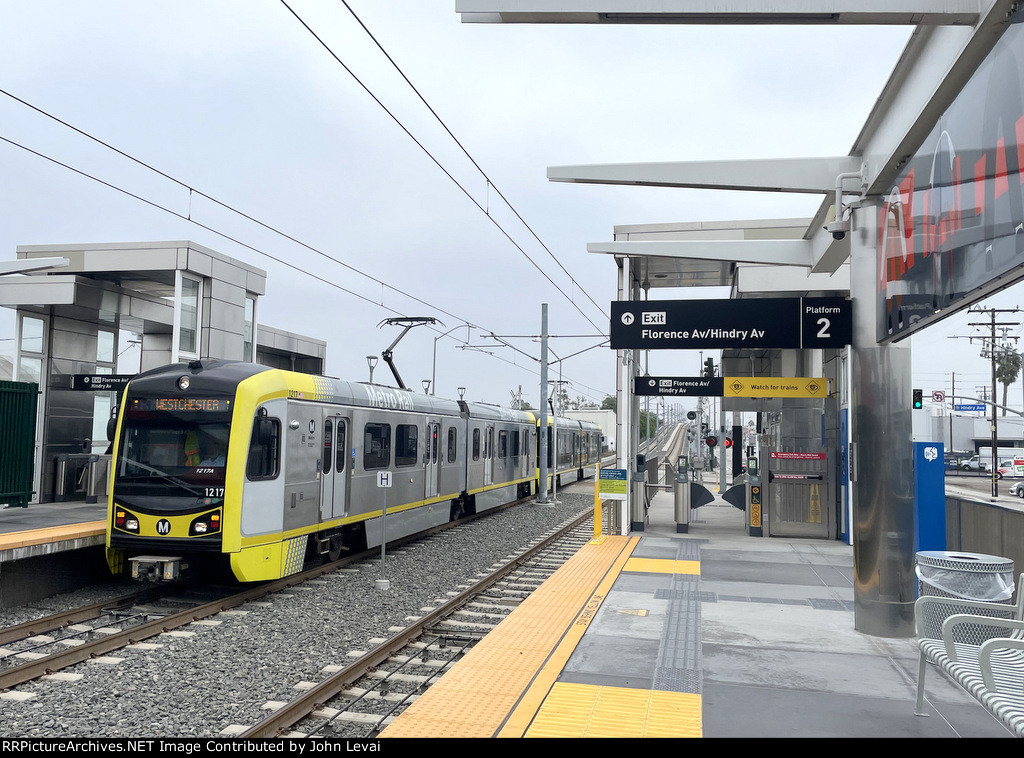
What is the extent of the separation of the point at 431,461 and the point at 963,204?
12.5 meters

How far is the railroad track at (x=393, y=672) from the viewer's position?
5828 mm

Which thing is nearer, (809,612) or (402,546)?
(809,612)

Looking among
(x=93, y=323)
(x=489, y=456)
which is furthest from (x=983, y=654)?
(x=93, y=323)

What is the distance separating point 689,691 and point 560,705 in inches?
38.2

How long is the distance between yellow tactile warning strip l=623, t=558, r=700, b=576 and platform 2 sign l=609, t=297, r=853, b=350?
10.2 ft

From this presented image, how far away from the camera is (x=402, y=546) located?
15438 mm

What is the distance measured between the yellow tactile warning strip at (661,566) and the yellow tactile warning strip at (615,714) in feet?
18.0

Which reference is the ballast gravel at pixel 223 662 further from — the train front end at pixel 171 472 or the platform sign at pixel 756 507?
the platform sign at pixel 756 507

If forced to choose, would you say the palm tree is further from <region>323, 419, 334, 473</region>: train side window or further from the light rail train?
<region>323, 419, 334, 473</region>: train side window

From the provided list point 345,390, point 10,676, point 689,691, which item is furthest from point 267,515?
point 689,691

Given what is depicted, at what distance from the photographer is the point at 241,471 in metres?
9.90

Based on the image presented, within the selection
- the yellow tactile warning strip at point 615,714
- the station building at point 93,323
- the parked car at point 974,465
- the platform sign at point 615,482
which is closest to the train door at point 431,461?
the platform sign at point 615,482

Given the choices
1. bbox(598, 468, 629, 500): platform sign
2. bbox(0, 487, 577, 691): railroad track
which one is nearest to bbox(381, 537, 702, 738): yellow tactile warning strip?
Answer: bbox(0, 487, 577, 691): railroad track
